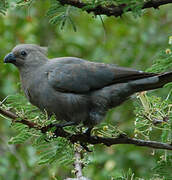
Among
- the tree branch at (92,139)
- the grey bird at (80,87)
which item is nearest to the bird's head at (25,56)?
the grey bird at (80,87)

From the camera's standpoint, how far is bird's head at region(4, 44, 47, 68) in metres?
5.38

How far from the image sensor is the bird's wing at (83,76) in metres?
4.93

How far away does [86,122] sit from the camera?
4902mm

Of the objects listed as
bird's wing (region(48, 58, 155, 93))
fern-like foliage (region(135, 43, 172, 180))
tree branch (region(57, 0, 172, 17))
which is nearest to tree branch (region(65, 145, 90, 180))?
fern-like foliage (region(135, 43, 172, 180))

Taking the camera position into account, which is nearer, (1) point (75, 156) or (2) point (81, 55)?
(1) point (75, 156)

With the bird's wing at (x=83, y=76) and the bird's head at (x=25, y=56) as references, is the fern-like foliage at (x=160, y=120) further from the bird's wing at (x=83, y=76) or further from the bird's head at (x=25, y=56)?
the bird's head at (x=25, y=56)

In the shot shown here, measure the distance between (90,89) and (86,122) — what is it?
1.32 ft

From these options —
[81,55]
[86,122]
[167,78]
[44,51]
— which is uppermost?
[81,55]

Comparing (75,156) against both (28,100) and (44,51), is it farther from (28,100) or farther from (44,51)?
(44,51)

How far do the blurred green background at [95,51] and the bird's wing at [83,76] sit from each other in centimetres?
138

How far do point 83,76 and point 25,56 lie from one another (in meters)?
0.89

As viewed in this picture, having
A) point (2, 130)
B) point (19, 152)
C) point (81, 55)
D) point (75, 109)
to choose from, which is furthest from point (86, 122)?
point (81, 55)

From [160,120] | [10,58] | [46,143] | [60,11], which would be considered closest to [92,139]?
[46,143]

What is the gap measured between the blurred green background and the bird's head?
2.60 feet
